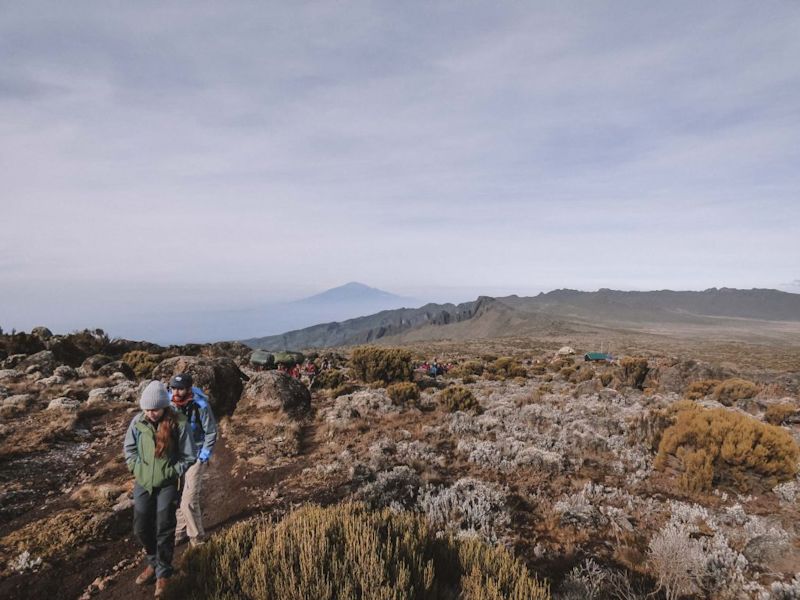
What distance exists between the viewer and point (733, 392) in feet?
56.9

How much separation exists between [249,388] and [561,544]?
1238cm

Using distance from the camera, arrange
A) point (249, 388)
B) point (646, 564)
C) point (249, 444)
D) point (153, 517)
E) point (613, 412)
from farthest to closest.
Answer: point (249, 388) < point (613, 412) < point (249, 444) < point (646, 564) < point (153, 517)

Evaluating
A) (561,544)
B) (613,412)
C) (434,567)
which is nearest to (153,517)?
(434,567)

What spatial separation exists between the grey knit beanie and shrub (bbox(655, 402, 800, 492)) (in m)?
10.3

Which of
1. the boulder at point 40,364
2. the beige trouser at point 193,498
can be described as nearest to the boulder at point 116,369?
the boulder at point 40,364

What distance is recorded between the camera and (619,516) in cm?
713

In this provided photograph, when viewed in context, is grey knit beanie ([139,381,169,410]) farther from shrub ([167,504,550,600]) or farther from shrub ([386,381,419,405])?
shrub ([386,381,419,405])

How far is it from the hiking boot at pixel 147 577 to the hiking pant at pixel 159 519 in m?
0.41

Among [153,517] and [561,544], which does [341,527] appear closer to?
[153,517]

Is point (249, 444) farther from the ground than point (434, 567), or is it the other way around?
point (434, 567)

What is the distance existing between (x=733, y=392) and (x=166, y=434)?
2204 cm

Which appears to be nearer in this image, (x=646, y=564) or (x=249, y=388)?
(x=646, y=564)

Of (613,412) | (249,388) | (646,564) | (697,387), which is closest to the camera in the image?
(646,564)

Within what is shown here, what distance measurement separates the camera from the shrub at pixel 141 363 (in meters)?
21.5
